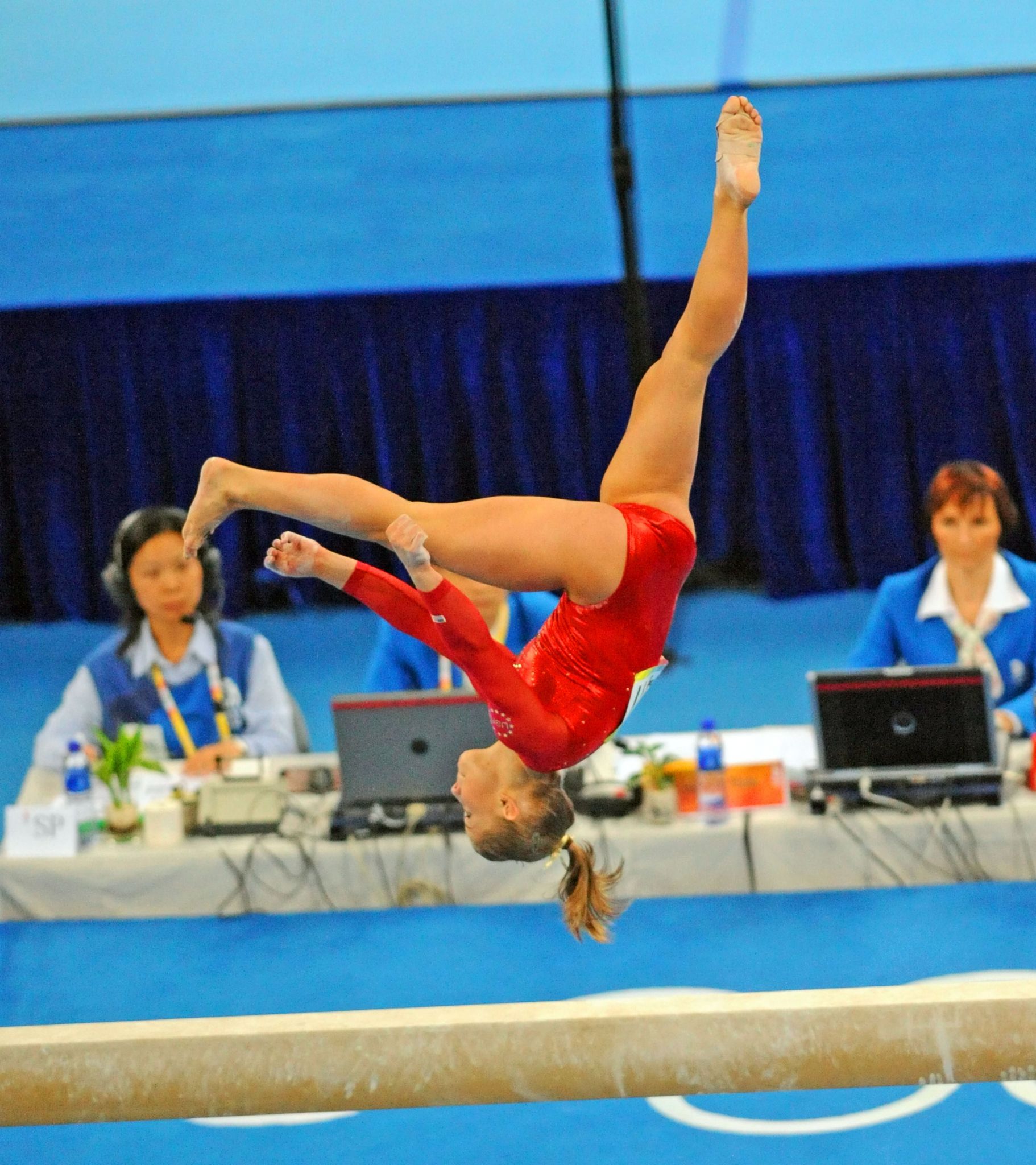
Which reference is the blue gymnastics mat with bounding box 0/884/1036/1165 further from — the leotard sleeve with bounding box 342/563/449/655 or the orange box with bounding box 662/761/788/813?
the leotard sleeve with bounding box 342/563/449/655

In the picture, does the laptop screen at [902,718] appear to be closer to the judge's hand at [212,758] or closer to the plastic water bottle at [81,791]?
the judge's hand at [212,758]

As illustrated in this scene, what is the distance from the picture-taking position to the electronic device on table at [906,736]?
14.4ft

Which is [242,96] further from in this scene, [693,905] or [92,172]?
[693,905]

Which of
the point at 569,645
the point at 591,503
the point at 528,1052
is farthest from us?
the point at 569,645

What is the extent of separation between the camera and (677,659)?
834 centimetres

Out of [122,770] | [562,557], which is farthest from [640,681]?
[122,770]

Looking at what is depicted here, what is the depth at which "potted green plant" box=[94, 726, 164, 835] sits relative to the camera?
14.5 feet

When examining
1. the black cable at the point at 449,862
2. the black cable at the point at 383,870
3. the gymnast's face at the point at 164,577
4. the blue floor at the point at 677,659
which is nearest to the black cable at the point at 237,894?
the black cable at the point at 383,870

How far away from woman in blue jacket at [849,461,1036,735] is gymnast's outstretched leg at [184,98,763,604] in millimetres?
2457

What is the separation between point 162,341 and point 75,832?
539 centimetres

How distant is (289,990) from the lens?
395cm

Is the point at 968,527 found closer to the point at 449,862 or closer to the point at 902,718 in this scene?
the point at 902,718

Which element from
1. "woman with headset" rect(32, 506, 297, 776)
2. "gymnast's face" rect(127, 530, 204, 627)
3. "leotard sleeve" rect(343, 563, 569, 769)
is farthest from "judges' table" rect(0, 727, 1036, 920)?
"leotard sleeve" rect(343, 563, 569, 769)

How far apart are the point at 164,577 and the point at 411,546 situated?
8.65 ft
